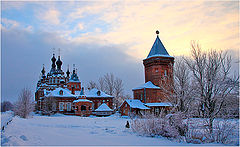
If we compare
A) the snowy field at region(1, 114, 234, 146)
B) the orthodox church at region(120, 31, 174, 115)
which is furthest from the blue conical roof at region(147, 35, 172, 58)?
the snowy field at region(1, 114, 234, 146)

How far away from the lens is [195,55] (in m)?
13.2

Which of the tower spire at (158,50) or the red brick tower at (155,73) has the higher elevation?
the tower spire at (158,50)

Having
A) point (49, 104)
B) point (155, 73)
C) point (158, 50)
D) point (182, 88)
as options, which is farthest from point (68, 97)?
point (182, 88)

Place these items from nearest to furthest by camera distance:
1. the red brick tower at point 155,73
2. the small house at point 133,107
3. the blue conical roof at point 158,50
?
the small house at point 133,107
the red brick tower at point 155,73
the blue conical roof at point 158,50

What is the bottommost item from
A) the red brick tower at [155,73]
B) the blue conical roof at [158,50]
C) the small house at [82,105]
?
the small house at [82,105]

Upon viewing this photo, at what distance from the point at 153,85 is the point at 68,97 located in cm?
1806

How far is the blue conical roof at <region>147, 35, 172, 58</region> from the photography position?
37.8 m

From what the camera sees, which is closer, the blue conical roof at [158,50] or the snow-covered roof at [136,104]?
the snow-covered roof at [136,104]

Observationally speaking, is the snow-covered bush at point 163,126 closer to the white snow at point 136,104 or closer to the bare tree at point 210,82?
the bare tree at point 210,82

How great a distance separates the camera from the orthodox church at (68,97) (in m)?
39.8

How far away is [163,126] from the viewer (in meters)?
11.9

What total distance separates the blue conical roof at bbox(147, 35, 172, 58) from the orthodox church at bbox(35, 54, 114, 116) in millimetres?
13625

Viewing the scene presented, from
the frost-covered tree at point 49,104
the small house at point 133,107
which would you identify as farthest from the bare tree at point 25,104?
the small house at point 133,107

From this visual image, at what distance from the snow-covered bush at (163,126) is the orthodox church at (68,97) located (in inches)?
1083
